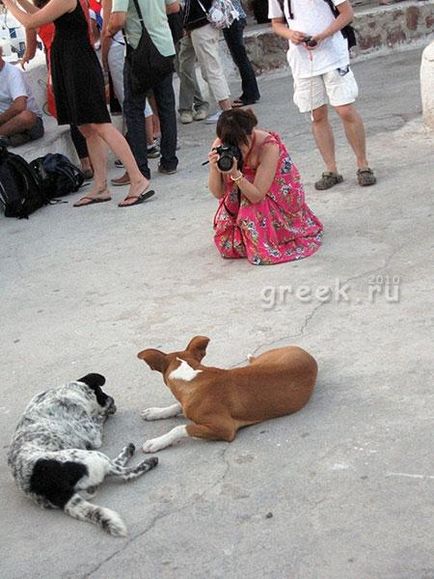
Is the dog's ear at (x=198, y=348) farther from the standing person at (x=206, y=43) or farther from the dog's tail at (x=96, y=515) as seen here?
the standing person at (x=206, y=43)

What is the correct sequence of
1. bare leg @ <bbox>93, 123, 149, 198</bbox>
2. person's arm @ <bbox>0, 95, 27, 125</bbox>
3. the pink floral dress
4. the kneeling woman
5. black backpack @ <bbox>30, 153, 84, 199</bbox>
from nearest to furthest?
1. the kneeling woman
2. the pink floral dress
3. bare leg @ <bbox>93, 123, 149, 198</bbox>
4. black backpack @ <bbox>30, 153, 84, 199</bbox>
5. person's arm @ <bbox>0, 95, 27, 125</bbox>

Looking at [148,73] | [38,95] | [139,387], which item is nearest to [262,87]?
[38,95]

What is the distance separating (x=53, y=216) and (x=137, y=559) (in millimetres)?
4516

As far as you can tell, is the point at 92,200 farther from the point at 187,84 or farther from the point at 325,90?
the point at 187,84

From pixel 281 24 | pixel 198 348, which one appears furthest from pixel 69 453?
pixel 281 24

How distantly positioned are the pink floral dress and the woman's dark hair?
173 millimetres

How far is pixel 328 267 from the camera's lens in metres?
5.49

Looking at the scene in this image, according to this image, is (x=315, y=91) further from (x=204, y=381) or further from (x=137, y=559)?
(x=137, y=559)

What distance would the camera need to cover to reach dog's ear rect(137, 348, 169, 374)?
160 inches

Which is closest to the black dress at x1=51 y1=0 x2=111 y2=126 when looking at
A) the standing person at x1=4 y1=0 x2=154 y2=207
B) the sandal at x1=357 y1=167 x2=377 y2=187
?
the standing person at x1=4 y1=0 x2=154 y2=207

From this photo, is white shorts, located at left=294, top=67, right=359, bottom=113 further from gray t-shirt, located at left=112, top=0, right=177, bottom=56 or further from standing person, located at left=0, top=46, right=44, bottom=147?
standing person, located at left=0, top=46, right=44, bottom=147

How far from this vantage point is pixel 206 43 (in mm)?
9156

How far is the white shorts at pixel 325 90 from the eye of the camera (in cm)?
646

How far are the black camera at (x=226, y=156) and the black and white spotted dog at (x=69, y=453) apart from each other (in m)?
1.64
